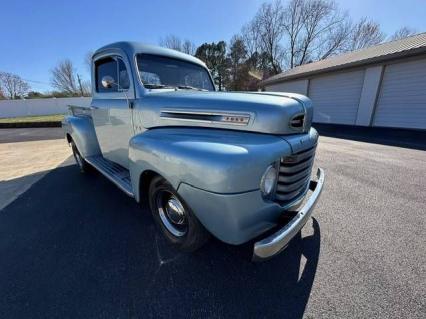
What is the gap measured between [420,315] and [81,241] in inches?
129

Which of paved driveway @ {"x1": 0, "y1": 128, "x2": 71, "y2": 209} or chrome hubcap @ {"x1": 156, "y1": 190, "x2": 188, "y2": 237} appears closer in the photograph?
chrome hubcap @ {"x1": 156, "y1": 190, "x2": 188, "y2": 237}

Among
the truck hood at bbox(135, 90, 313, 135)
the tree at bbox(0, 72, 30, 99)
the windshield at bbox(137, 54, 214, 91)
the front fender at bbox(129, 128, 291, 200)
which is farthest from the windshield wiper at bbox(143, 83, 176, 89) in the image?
the tree at bbox(0, 72, 30, 99)

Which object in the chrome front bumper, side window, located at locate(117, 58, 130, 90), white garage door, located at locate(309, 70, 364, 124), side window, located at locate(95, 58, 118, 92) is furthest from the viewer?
white garage door, located at locate(309, 70, 364, 124)

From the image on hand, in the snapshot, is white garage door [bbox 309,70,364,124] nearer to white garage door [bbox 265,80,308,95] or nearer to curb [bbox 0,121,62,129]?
white garage door [bbox 265,80,308,95]

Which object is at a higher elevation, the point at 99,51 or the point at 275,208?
the point at 99,51

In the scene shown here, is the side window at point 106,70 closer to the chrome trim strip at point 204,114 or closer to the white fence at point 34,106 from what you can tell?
the chrome trim strip at point 204,114

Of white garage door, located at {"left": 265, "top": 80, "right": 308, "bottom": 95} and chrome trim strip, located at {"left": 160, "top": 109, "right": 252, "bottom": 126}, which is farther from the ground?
white garage door, located at {"left": 265, "top": 80, "right": 308, "bottom": 95}

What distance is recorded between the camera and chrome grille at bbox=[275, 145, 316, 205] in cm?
178

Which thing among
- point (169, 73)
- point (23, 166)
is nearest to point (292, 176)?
point (169, 73)

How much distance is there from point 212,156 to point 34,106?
3704cm

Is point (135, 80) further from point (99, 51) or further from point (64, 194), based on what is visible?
point (64, 194)

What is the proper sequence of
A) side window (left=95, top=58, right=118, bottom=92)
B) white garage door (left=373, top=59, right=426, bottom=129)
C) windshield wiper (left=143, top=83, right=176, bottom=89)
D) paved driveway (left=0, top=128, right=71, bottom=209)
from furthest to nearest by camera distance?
white garage door (left=373, top=59, right=426, bottom=129) < paved driveway (left=0, top=128, right=71, bottom=209) < side window (left=95, top=58, right=118, bottom=92) < windshield wiper (left=143, top=83, right=176, bottom=89)

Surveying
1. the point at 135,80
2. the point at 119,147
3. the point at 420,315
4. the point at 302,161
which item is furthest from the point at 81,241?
the point at 420,315

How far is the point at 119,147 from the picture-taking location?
125 inches
